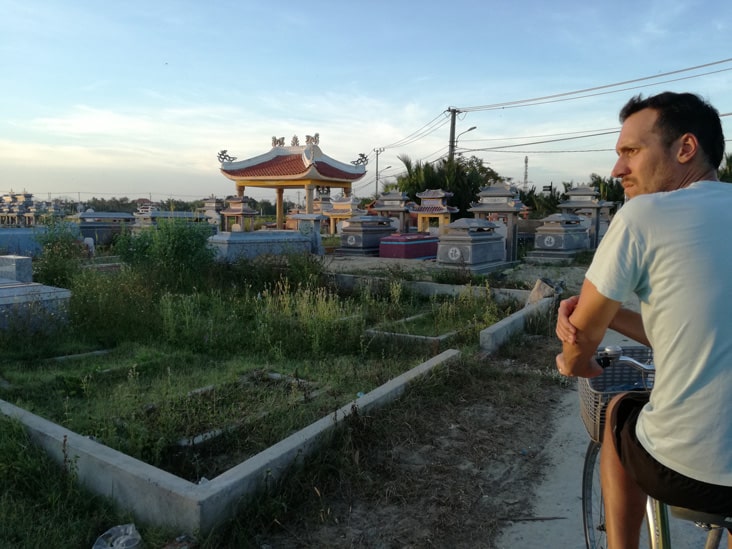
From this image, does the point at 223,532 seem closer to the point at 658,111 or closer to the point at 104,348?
the point at 658,111

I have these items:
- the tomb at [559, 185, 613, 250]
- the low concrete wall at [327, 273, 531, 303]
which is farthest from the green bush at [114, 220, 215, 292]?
the tomb at [559, 185, 613, 250]

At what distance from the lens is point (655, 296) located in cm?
125

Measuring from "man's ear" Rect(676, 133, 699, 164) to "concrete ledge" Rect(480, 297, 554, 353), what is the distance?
4.05m

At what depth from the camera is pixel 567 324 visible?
143cm

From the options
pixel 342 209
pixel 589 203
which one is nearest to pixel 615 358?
pixel 589 203

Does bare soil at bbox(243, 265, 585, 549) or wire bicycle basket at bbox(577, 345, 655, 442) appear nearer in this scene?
wire bicycle basket at bbox(577, 345, 655, 442)

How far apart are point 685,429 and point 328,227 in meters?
31.4

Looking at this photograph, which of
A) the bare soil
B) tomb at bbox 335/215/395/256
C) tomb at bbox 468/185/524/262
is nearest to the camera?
the bare soil

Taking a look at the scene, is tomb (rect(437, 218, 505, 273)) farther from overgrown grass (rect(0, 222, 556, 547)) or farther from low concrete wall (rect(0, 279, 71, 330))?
low concrete wall (rect(0, 279, 71, 330))

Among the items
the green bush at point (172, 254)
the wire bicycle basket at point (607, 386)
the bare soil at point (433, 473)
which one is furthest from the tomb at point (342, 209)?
the wire bicycle basket at point (607, 386)

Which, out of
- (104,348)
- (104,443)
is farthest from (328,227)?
(104,443)

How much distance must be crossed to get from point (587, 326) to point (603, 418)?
1.49ft

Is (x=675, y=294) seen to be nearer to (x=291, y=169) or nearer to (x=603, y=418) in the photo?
(x=603, y=418)

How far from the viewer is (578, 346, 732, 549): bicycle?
1.43m
